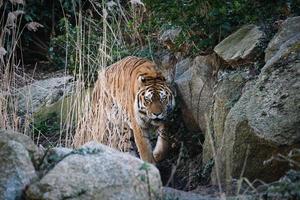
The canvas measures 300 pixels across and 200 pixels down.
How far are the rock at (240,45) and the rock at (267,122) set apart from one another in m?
0.49

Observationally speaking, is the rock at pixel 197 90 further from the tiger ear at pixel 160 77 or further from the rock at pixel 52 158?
Result: the rock at pixel 52 158

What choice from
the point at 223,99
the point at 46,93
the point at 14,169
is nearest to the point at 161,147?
the point at 223,99

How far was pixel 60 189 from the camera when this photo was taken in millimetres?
3463

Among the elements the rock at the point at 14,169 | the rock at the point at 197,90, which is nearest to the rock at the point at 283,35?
the rock at the point at 197,90

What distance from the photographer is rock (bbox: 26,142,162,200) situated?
3467 mm

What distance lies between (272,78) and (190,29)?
1.69 m

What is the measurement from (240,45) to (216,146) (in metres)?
0.98

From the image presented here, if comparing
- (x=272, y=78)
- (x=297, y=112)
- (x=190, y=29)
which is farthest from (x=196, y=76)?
(x=297, y=112)

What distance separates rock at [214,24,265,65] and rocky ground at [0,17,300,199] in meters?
0.01

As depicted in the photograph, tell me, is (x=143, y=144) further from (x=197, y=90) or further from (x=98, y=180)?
(x=98, y=180)

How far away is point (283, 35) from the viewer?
17.4 feet

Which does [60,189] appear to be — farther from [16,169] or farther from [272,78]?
[272,78]

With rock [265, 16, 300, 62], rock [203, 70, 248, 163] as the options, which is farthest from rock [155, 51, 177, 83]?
rock [265, 16, 300, 62]

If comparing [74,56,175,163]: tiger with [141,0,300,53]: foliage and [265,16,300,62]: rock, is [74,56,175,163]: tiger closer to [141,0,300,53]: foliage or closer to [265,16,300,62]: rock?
[141,0,300,53]: foliage
